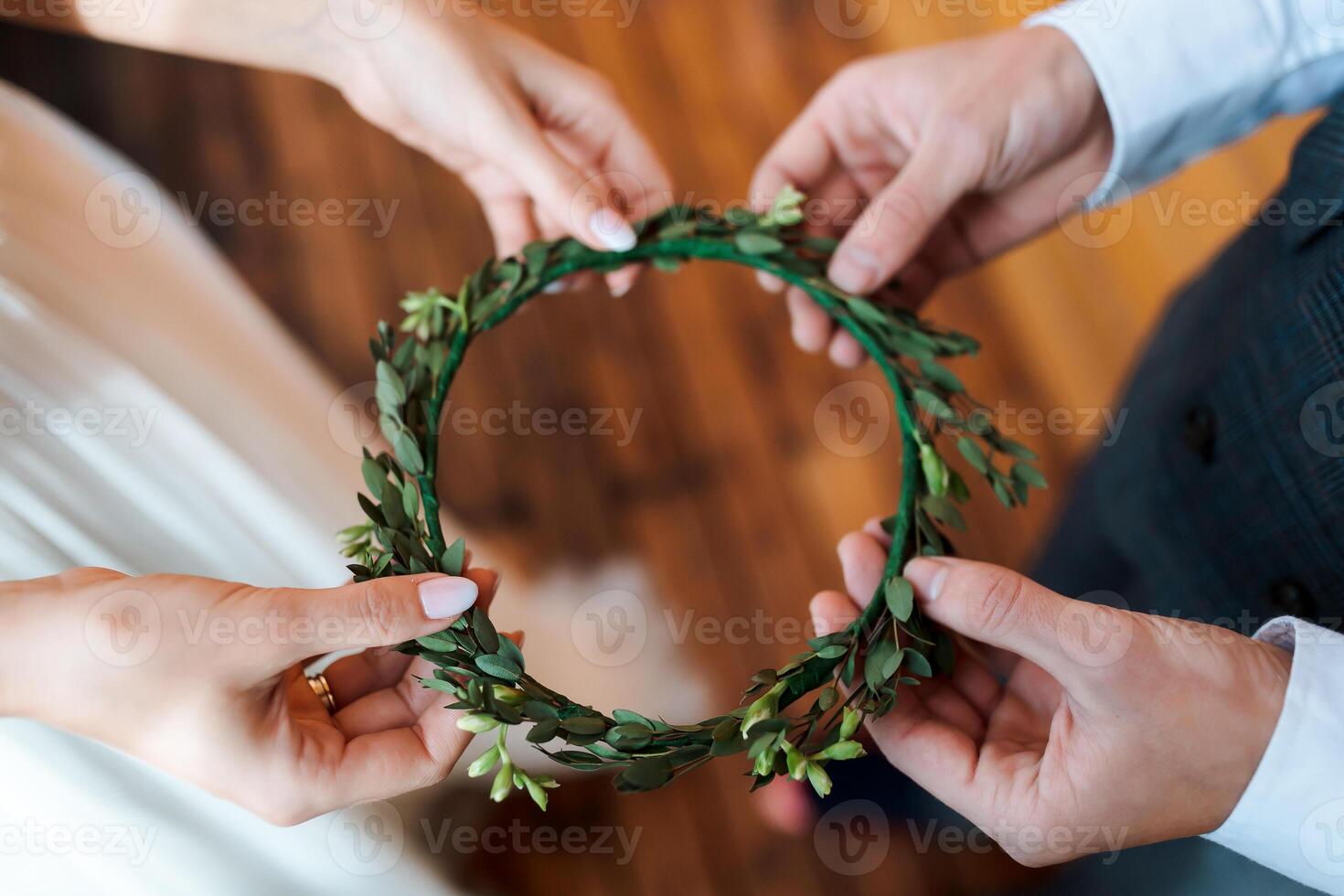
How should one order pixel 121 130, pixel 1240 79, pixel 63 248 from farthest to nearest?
pixel 121 130 → pixel 1240 79 → pixel 63 248

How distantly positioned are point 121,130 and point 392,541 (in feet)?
4.91

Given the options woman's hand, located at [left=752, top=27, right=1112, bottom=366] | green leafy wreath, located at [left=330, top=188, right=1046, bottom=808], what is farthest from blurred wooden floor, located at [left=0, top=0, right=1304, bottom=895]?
green leafy wreath, located at [left=330, top=188, right=1046, bottom=808]

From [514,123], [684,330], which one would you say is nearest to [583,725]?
[514,123]

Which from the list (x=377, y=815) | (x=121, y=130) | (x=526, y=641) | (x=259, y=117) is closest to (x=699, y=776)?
(x=526, y=641)

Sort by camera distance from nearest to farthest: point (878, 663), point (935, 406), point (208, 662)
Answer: point (208, 662), point (878, 663), point (935, 406)

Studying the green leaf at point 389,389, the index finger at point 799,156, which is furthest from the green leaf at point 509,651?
the index finger at point 799,156

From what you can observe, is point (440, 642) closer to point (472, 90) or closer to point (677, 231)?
point (677, 231)

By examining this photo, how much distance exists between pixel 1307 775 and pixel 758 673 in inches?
14.9

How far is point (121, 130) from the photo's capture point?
1.77 metres

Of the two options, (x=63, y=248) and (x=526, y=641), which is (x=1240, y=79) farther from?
(x=63, y=248)

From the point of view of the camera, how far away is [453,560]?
0.69 meters

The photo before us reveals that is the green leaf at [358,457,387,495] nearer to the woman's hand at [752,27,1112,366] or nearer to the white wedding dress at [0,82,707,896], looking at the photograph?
the white wedding dress at [0,82,707,896]

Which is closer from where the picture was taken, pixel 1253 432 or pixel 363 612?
pixel 363 612

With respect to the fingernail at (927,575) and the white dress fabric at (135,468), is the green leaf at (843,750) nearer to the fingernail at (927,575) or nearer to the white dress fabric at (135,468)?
the fingernail at (927,575)
